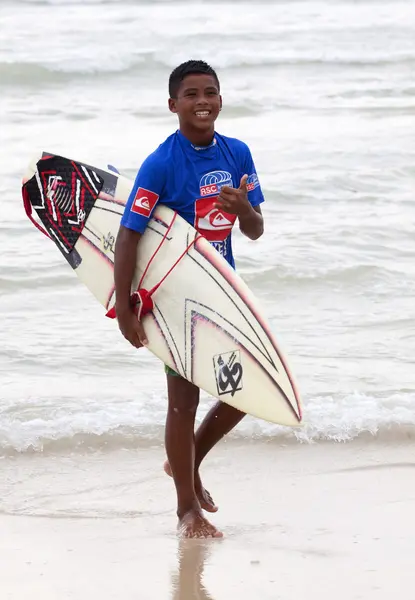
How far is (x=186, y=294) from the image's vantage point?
3.70m

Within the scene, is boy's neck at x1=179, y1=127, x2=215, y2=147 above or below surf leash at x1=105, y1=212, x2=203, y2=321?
above

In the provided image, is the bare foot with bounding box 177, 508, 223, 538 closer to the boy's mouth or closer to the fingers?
the fingers

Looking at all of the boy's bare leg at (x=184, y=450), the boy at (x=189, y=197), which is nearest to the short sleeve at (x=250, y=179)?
the boy at (x=189, y=197)

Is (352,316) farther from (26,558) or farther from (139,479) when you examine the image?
(26,558)

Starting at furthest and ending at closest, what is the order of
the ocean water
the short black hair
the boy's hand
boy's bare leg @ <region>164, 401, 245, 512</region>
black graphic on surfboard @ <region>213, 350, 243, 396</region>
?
the ocean water → boy's bare leg @ <region>164, 401, 245, 512</region> → black graphic on surfboard @ <region>213, 350, 243, 396</region> → the short black hair → the boy's hand

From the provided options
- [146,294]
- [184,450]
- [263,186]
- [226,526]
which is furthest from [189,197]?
[263,186]

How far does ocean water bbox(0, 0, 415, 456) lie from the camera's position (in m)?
5.35

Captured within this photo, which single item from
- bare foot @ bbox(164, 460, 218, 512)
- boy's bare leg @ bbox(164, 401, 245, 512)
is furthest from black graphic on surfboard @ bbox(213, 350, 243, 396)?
bare foot @ bbox(164, 460, 218, 512)

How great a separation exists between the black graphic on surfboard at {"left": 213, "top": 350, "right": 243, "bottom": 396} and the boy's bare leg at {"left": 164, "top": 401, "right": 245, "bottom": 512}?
0.15 metres

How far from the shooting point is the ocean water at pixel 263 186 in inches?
211

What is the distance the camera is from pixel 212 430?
12.5ft

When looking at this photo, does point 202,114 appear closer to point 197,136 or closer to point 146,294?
point 197,136

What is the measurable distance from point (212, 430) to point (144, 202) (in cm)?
89

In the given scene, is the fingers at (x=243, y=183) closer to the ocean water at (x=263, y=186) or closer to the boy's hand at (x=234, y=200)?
the boy's hand at (x=234, y=200)
